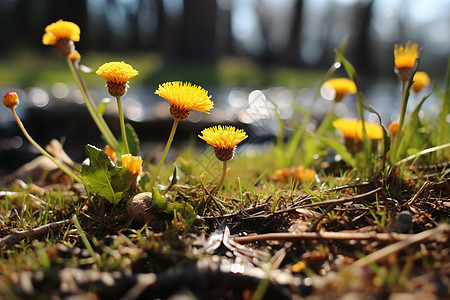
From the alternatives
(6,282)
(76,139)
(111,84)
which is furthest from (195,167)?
(76,139)

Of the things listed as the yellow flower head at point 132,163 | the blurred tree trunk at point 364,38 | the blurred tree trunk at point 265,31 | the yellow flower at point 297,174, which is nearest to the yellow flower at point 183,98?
the yellow flower head at point 132,163

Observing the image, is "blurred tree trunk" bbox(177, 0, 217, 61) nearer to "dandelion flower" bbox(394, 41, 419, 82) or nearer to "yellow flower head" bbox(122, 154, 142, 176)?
"dandelion flower" bbox(394, 41, 419, 82)

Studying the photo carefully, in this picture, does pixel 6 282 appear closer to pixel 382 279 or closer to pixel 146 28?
pixel 382 279

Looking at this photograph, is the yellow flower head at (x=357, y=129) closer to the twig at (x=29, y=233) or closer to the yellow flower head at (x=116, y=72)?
the yellow flower head at (x=116, y=72)

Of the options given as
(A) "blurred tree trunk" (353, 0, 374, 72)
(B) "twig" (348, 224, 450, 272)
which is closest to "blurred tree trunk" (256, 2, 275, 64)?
(A) "blurred tree trunk" (353, 0, 374, 72)

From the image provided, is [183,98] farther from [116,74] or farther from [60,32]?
[60,32]
